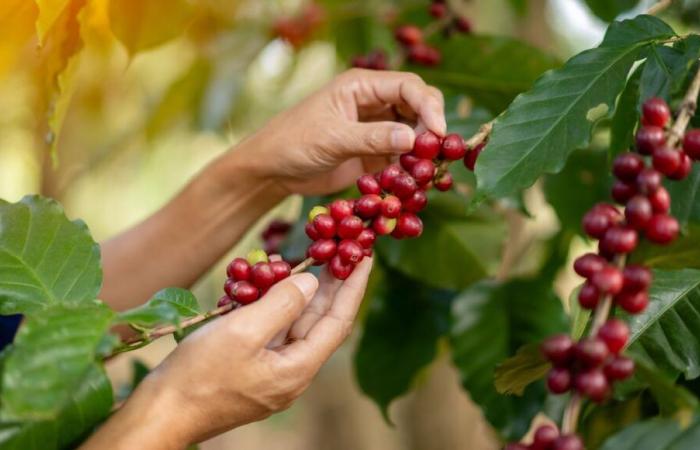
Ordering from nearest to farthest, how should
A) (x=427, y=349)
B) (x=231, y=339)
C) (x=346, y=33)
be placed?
(x=231, y=339)
(x=427, y=349)
(x=346, y=33)

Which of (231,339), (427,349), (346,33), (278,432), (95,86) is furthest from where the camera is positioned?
(278,432)

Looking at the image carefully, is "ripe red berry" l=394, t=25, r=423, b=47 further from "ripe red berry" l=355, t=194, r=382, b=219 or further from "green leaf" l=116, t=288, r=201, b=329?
"green leaf" l=116, t=288, r=201, b=329

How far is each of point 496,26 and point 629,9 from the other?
1.20 m

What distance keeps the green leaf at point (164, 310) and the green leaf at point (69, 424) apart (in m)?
0.06

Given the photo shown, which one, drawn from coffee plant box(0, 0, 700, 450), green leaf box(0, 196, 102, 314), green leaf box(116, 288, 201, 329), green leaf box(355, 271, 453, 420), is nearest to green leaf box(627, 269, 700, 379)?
coffee plant box(0, 0, 700, 450)

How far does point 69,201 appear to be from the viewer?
2666 mm

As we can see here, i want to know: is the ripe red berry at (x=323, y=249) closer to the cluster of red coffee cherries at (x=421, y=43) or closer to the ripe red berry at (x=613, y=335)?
the ripe red berry at (x=613, y=335)

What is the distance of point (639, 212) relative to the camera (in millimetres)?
518

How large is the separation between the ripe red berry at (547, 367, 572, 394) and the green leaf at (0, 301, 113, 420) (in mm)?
296

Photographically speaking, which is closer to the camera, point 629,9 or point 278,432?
point 629,9

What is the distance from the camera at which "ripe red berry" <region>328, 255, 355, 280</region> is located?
699 mm

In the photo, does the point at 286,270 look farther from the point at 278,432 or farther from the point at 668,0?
the point at 278,432

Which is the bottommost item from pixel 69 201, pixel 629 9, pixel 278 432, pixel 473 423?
pixel 278 432

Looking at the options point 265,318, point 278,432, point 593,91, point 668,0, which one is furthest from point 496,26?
point 278,432
